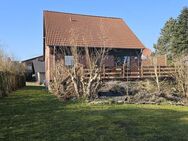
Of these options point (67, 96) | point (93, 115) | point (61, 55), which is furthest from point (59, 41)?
point (93, 115)

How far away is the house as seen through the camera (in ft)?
105

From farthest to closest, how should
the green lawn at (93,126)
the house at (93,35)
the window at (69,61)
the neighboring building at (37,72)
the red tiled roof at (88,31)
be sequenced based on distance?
1. the neighboring building at (37,72)
2. the red tiled roof at (88,31)
3. the house at (93,35)
4. the window at (69,61)
5. the green lawn at (93,126)

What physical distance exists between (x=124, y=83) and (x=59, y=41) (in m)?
11.1

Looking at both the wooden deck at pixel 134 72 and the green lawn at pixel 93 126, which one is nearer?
the green lawn at pixel 93 126

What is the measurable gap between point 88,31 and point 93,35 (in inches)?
31.6

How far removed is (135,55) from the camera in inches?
1389

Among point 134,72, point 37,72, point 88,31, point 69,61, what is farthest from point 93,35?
point 37,72

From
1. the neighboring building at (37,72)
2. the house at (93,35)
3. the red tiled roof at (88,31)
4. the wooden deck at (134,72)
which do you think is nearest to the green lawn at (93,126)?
the wooden deck at (134,72)

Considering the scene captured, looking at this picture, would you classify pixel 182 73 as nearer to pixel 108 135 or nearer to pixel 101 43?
pixel 108 135

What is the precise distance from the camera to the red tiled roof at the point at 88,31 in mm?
32375

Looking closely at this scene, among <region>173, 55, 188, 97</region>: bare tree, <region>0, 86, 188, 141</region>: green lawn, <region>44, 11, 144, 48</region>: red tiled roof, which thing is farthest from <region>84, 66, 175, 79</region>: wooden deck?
<region>0, 86, 188, 141</region>: green lawn

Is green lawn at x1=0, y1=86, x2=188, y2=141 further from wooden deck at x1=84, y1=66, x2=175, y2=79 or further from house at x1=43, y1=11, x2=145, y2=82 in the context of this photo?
house at x1=43, y1=11, x2=145, y2=82

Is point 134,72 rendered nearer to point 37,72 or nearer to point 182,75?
point 182,75

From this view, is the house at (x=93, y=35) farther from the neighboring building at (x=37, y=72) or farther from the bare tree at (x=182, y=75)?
the neighboring building at (x=37, y=72)
